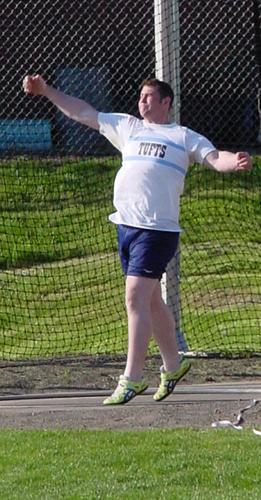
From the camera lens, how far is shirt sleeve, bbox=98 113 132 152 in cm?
735

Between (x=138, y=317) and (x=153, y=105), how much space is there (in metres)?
1.18

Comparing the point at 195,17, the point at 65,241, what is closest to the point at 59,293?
the point at 65,241

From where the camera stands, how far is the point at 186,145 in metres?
7.18

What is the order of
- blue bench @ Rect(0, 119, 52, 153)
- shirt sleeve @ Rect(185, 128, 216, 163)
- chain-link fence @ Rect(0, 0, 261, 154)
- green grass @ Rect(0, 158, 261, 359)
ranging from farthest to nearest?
1. chain-link fence @ Rect(0, 0, 261, 154)
2. blue bench @ Rect(0, 119, 52, 153)
3. green grass @ Rect(0, 158, 261, 359)
4. shirt sleeve @ Rect(185, 128, 216, 163)

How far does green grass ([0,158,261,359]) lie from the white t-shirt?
3400 millimetres

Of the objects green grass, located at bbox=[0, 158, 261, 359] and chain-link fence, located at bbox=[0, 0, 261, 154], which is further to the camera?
chain-link fence, located at bbox=[0, 0, 261, 154]

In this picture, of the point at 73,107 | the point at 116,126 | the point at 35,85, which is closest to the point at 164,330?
the point at 116,126

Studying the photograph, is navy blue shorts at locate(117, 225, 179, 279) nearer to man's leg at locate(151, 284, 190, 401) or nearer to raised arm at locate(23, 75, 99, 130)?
man's leg at locate(151, 284, 190, 401)

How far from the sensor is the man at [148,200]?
23.1 ft

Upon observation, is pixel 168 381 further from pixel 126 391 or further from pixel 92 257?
pixel 92 257

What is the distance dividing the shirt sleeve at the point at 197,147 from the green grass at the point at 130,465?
148 centimetres

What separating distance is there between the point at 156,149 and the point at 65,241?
21.5 ft

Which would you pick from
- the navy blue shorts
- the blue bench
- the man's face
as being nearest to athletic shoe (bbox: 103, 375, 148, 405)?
the navy blue shorts

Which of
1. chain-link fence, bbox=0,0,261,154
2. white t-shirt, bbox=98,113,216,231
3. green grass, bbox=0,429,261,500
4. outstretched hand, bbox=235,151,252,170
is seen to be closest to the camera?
green grass, bbox=0,429,261,500
